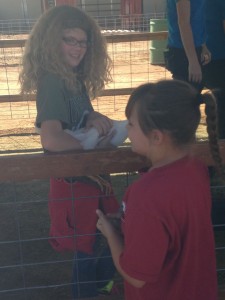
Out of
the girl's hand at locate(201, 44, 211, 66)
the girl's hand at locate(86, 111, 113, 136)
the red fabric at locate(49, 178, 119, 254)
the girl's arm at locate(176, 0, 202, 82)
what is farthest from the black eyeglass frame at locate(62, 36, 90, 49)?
the girl's hand at locate(201, 44, 211, 66)

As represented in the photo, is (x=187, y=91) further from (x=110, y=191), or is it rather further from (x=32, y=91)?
(x=32, y=91)

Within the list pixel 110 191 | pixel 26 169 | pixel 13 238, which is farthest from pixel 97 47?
pixel 13 238

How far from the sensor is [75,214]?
2.52 m

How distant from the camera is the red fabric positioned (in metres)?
2.51

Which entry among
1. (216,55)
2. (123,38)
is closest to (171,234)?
(216,55)

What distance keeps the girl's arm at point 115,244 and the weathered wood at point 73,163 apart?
10.0 inches

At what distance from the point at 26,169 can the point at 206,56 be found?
2.16 metres

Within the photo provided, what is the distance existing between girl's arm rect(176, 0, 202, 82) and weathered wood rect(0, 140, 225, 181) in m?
1.55

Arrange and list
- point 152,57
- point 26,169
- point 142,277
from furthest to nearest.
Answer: point 152,57 < point 26,169 < point 142,277

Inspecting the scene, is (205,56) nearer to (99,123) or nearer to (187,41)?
(187,41)

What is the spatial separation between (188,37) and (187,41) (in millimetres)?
26

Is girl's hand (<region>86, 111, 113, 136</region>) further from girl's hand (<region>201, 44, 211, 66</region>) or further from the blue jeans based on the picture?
girl's hand (<region>201, 44, 211, 66</region>)

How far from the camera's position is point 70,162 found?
2.12 metres

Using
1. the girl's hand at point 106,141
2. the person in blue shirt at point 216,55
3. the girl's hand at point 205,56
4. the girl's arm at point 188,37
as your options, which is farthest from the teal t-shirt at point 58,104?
the person in blue shirt at point 216,55
